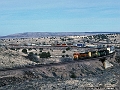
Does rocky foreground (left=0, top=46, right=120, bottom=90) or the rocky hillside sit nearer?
rocky foreground (left=0, top=46, right=120, bottom=90)

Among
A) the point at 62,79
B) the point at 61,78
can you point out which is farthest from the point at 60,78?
the point at 62,79

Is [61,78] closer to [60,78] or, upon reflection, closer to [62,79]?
[60,78]

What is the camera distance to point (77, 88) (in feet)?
170

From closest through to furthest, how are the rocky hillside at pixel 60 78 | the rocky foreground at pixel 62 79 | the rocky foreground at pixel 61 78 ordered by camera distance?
the rocky foreground at pixel 62 79 → the rocky foreground at pixel 61 78 → the rocky hillside at pixel 60 78

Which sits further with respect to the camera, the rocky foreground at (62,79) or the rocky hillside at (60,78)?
the rocky hillside at (60,78)

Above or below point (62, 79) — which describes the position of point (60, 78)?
below

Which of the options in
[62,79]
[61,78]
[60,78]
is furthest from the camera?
[61,78]

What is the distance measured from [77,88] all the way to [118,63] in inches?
1950

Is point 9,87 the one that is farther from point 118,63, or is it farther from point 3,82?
point 118,63

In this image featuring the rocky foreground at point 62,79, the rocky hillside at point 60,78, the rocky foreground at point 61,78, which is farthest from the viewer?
the rocky hillside at point 60,78

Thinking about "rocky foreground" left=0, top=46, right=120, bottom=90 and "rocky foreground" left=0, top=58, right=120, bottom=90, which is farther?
"rocky foreground" left=0, top=46, right=120, bottom=90

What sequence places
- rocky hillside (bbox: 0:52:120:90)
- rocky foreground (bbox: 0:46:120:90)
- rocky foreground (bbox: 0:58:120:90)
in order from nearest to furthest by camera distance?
rocky foreground (bbox: 0:58:120:90) < rocky foreground (bbox: 0:46:120:90) < rocky hillside (bbox: 0:52:120:90)

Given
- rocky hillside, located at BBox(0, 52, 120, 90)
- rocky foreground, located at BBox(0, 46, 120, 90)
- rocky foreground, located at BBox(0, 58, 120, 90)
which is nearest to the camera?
rocky foreground, located at BBox(0, 58, 120, 90)

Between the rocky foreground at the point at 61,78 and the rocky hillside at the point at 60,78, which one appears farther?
the rocky hillside at the point at 60,78
